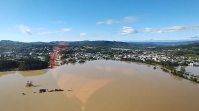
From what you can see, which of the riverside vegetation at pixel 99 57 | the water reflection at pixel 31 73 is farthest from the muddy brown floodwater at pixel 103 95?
the riverside vegetation at pixel 99 57

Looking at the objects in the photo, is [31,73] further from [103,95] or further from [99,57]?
[99,57]

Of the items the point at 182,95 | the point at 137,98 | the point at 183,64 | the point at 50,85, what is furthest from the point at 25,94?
the point at 183,64

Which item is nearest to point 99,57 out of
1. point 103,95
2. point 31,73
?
point 31,73

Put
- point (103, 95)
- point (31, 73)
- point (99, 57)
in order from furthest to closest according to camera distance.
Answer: point (99, 57) < point (31, 73) < point (103, 95)

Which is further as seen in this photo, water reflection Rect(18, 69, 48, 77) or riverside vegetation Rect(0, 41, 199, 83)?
riverside vegetation Rect(0, 41, 199, 83)

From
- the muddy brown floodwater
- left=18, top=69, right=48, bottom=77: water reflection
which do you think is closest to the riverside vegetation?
left=18, top=69, right=48, bottom=77: water reflection

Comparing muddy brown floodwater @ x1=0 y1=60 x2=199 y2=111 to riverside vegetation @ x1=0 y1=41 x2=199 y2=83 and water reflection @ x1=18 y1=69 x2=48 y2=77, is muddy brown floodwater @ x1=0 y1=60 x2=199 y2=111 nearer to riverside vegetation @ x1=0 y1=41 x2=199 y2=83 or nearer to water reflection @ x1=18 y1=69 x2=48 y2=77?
water reflection @ x1=18 y1=69 x2=48 y2=77

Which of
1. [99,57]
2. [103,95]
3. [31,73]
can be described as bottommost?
[103,95]

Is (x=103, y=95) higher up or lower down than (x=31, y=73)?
lower down
